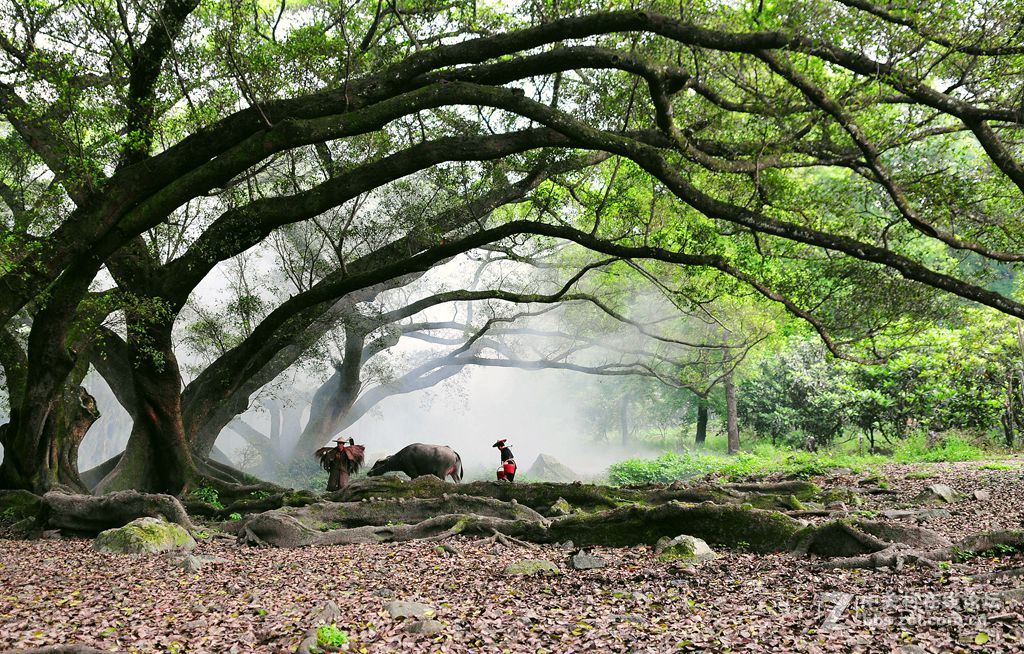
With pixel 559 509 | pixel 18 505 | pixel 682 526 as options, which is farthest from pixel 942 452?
pixel 18 505

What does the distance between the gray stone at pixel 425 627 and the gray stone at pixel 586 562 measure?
216 centimetres

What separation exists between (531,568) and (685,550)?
62.0 inches

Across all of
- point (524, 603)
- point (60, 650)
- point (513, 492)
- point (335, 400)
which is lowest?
point (60, 650)

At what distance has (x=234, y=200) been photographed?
12.5m

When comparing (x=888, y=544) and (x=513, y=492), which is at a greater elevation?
(x=513, y=492)

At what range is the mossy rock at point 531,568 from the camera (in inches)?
265

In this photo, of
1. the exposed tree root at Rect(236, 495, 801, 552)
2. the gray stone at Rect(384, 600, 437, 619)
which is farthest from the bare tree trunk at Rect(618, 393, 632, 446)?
the gray stone at Rect(384, 600, 437, 619)

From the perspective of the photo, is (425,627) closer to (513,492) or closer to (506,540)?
(506,540)

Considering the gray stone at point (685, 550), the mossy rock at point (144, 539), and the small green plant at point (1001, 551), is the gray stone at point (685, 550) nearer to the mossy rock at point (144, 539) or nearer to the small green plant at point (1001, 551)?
the small green plant at point (1001, 551)

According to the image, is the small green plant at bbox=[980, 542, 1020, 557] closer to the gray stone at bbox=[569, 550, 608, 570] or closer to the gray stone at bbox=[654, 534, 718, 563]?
the gray stone at bbox=[654, 534, 718, 563]

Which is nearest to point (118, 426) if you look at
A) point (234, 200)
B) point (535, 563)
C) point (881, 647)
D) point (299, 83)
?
point (234, 200)

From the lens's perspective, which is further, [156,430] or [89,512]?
[156,430]

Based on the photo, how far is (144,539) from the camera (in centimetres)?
826

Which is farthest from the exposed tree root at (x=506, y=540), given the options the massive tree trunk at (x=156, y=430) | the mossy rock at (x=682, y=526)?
the massive tree trunk at (x=156, y=430)
